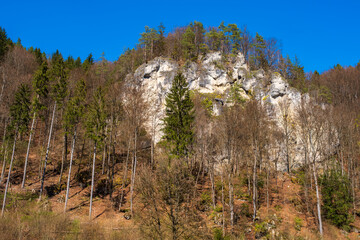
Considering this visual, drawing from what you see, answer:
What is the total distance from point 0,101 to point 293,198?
4389cm

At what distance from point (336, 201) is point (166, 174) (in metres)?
20.7

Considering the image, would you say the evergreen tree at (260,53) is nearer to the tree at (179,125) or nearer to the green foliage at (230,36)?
the green foliage at (230,36)

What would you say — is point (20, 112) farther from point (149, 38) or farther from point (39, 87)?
point (149, 38)

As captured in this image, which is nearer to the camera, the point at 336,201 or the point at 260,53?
the point at 336,201

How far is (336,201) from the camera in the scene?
24375mm

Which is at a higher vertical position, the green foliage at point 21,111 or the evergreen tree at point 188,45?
the evergreen tree at point 188,45

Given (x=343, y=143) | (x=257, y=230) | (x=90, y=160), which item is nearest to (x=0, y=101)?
(x=90, y=160)

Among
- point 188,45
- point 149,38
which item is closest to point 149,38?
point 149,38

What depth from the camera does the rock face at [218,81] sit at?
1724 inches

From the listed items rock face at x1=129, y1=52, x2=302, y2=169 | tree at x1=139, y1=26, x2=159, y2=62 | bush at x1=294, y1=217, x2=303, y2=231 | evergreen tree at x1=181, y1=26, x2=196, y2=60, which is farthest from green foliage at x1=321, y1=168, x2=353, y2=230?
tree at x1=139, y1=26, x2=159, y2=62

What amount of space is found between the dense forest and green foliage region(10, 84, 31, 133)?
0.11 metres

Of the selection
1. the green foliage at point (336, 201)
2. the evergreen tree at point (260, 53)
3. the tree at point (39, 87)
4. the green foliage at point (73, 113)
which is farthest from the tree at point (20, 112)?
the evergreen tree at point (260, 53)

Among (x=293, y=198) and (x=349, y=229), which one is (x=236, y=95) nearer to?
(x=293, y=198)

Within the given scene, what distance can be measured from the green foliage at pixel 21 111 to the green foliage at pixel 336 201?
3537 centimetres
